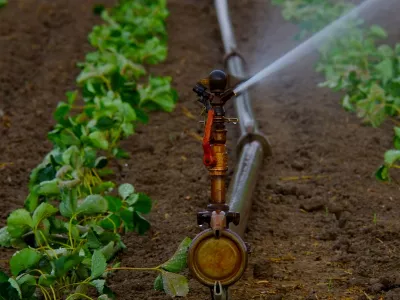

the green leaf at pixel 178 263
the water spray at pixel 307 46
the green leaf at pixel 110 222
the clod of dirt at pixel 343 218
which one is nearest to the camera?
the water spray at pixel 307 46

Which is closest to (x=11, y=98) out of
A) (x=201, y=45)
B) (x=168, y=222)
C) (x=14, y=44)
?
(x=14, y=44)

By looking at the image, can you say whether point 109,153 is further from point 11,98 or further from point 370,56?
point 370,56

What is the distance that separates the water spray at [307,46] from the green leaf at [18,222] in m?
0.88

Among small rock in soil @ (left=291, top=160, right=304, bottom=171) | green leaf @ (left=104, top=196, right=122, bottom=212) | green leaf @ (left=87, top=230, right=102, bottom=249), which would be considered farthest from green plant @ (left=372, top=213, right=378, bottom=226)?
green leaf @ (left=87, top=230, right=102, bottom=249)

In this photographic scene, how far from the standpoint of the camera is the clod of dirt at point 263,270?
3.29m

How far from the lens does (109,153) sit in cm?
457

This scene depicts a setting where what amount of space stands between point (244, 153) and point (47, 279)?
1.55 meters

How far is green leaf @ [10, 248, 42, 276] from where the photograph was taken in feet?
9.68

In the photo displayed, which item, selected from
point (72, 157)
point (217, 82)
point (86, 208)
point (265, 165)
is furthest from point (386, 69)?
point (217, 82)

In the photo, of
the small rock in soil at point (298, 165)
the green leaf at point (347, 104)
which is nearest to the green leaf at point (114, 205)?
the small rock in soil at point (298, 165)

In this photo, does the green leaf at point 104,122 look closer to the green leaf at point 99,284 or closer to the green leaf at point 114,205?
the green leaf at point 114,205

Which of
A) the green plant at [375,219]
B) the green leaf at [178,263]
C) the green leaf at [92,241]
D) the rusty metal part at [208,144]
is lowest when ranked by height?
the green leaf at [178,263]

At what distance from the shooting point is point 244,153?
4301 mm

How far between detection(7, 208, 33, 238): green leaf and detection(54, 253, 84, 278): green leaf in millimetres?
313
